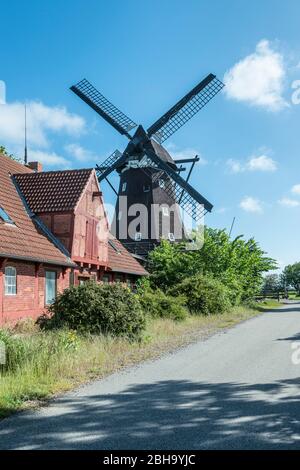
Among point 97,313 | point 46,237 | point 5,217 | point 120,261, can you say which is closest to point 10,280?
point 5,217

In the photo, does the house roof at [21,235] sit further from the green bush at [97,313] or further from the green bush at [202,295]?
the green bush at [202,295]

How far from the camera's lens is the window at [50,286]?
64.7 ft

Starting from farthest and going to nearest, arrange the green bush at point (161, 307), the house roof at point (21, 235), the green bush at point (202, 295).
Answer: the green bush at point (202, 295) < the green bush at point (161, 307) < the house roof at point (21, 235)

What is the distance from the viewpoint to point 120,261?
2794 centimetres

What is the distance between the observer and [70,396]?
7.46m

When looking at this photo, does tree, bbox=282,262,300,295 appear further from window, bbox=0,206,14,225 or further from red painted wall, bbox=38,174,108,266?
window, bbox=0,206,14,225

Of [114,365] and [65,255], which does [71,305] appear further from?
[65,255]

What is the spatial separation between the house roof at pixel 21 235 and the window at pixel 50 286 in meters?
0.80

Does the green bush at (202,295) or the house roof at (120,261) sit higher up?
the house roof at (120,261)

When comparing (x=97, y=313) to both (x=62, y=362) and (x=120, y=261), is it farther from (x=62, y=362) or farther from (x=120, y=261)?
(x=120, y=261)

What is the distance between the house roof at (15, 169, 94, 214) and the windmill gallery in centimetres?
5

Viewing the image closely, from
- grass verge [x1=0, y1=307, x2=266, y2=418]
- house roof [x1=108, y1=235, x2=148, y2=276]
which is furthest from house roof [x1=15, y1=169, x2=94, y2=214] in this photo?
grass verge [x1=0, y1=307, x2=266, y2=418]

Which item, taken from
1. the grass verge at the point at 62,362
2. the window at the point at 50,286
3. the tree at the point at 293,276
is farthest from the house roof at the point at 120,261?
the tree at the point at 293,276

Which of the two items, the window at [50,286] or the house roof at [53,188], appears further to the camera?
the house roof at [53,188]
